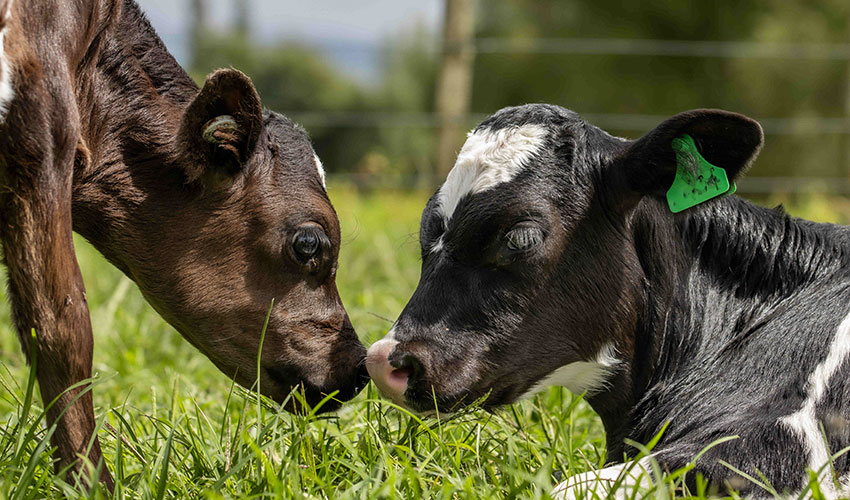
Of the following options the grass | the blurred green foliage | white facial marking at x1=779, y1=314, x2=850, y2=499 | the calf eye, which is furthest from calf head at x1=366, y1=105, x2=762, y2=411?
the blurred green foliage

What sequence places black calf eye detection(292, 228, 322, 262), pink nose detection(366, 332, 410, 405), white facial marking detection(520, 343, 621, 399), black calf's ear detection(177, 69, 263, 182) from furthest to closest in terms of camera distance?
black calf eye detection(292, 228, 322, 262)
black calf's ear detection(177, 69, 263, 182)
white facial marking detection(520, 343, 621, 399)
pink nose detection(366, 332, 410, 405)

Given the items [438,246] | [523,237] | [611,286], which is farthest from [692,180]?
[438,246]

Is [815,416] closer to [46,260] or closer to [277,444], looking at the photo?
[277,444]

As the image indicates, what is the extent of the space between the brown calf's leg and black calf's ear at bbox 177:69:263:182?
0.64 meters

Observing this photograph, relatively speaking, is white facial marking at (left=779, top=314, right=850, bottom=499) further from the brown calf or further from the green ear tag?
the brown calf

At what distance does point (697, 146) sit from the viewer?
2777mm

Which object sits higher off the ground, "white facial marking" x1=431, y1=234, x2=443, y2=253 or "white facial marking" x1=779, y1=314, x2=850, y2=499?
"white facial marking" x1=431, y1=234, x2=443, y2=253

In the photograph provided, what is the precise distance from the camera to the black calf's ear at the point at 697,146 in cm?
270

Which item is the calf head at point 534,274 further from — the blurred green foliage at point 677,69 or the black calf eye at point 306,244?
the blurred green foliage at point 677,69

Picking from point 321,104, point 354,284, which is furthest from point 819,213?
point 321,104

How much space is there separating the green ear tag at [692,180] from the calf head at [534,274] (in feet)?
0.10

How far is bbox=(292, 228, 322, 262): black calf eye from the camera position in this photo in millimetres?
3299

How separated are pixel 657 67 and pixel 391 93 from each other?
51.6 feet

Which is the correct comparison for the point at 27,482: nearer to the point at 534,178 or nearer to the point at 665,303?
the point at 534,178
